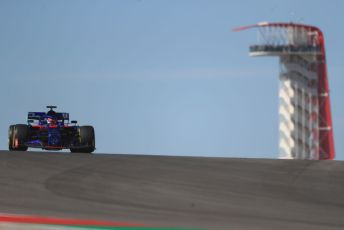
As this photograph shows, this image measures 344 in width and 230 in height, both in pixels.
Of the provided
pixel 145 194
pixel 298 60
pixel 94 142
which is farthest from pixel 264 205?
pixel 298 60

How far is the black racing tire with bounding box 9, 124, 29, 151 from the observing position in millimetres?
25391

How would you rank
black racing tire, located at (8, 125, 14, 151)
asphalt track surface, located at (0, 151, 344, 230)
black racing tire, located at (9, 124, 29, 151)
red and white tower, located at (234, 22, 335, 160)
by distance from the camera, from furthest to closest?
1. red and white tower, located at (234, 22, 335, 160)
2. black racing tire, located at (8, 125, 14, 151)
3. black racing tire, located at (9, 124, 29, 151)
4. asphalt track surface, located at (0, 151, 344, 230)

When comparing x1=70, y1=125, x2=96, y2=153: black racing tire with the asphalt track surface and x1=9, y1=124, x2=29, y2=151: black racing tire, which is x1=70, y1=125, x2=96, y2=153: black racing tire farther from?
the asphalt track surface

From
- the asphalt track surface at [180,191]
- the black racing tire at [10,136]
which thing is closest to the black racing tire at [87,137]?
the black racing tire at [10,136]

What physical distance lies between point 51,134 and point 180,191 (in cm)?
1284

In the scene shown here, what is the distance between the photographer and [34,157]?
1795 centimetres

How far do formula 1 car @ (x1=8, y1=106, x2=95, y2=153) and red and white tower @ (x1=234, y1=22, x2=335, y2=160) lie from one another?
7699 centimetres

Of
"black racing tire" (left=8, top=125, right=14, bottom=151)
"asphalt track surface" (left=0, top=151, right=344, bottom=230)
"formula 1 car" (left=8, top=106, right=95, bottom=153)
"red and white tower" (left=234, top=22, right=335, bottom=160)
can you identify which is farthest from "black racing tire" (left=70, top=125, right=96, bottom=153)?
"red and white tower" (left=234, top=22, right=335, bottom=160)

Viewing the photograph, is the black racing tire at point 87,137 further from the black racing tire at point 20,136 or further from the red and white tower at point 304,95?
the red and white tower at point 304,95

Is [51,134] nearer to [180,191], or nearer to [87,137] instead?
[87,137]

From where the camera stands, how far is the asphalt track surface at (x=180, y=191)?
11.8m

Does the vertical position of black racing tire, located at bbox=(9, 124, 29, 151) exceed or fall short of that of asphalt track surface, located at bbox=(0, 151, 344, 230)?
it exceeds it

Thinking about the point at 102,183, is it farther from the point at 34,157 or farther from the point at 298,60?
the point at 298,60

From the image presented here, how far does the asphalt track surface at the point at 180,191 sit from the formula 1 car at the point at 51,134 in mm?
7398
